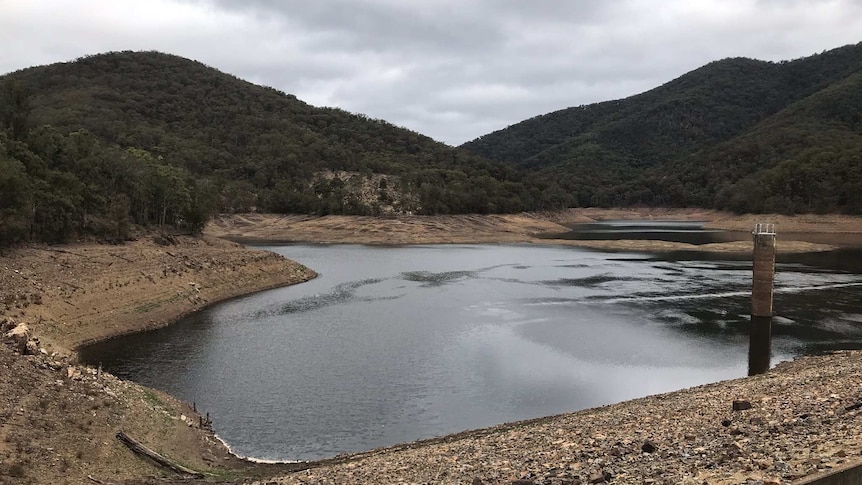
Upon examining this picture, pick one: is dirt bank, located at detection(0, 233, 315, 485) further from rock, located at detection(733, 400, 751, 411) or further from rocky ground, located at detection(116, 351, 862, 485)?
rock, located at detection(733, 400, 751, 411)

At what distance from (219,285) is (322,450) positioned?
28.7 metres

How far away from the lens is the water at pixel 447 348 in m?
18.4

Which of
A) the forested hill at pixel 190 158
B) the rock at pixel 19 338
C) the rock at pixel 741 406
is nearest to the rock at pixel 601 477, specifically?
the rock at pixel 741 406

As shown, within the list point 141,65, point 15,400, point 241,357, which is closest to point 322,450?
point 15,400

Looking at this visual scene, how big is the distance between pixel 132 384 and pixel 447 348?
13286 mm

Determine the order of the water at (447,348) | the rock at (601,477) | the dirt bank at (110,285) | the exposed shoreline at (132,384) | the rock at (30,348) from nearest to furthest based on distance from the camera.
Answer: the rock at (601,477)
the exposed shoreline at (132,384)
the rock at (30,348)
the water at (447,348)
the dirt bank at (110,285)

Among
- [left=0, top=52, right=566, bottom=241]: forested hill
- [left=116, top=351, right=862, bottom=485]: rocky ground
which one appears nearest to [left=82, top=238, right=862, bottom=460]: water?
[left=116, top=351, right=862, bottom=485]: rocky ground

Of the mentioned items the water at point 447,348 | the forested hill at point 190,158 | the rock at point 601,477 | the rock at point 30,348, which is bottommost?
the water at point 447,348

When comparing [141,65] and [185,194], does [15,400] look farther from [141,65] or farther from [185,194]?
[141,65]

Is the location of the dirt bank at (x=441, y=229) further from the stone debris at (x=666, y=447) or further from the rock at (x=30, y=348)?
the rock at (x=30, y=348)

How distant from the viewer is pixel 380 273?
56688 mm

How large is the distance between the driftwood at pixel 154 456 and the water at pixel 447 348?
115 inches

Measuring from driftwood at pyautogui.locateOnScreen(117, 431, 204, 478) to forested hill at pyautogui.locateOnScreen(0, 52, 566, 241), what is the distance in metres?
22.7

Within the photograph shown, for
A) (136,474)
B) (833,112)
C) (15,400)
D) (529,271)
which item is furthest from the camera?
(833,112)
